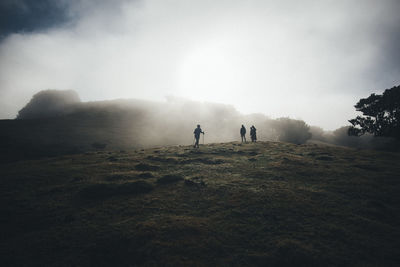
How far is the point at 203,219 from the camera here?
11047mm

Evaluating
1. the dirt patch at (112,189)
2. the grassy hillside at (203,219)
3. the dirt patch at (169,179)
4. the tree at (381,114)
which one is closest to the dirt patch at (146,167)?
the grassy hillside at (203,219)

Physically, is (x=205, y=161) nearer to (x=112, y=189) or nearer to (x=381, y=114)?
(x=112, y=189)

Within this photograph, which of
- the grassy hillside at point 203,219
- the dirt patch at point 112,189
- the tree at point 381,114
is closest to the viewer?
the grassy hillside at point 203,219

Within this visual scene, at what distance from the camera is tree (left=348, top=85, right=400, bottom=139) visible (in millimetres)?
49281

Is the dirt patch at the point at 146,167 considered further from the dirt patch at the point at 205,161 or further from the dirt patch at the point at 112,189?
the dirt patch at the point at 112,189

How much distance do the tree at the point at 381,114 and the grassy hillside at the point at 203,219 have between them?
41354 mm

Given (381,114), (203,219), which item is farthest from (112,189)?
(381,114)

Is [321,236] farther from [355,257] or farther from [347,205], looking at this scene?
[347,205]

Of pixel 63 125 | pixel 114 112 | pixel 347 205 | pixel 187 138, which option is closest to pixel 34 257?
pixel 347 205

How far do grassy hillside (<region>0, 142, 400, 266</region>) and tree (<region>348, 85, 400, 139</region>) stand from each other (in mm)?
41354

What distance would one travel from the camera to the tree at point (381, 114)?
4928 centimetres

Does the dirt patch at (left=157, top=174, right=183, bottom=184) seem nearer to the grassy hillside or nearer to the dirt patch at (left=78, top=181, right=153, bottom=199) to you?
the grassy hillside

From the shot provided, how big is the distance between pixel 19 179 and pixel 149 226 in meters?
16.2

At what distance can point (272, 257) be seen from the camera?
8.00 m
